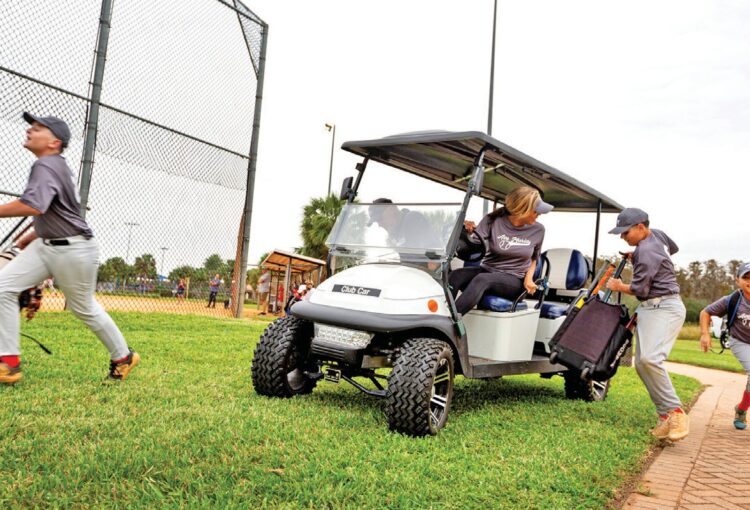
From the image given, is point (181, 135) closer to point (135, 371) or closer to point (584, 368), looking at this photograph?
point (135, 371)

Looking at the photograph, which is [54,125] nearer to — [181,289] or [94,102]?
[94,102]

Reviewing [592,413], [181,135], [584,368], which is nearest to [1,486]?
[584,368]

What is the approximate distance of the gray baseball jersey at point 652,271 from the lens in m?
5.15

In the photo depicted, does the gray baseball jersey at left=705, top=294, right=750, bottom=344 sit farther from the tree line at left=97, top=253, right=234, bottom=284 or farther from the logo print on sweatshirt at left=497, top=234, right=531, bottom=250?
the tree line at left=97, top=253, right=234, bottom=284

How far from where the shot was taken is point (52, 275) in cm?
488

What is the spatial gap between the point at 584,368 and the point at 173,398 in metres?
3.16

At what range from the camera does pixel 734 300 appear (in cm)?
632

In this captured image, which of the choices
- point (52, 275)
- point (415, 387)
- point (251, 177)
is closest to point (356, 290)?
point (415, 387)

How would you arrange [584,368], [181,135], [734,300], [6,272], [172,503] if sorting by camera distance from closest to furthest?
[172,503] < [6,272] < [584,368] < [734,300] < [181,135]

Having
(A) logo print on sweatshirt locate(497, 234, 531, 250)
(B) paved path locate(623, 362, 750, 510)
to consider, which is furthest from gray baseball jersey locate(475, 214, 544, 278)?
(B) paved path locate(623, 362, 750, 510)

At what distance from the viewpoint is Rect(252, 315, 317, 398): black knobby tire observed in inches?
197

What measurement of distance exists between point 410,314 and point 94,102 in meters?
7.08

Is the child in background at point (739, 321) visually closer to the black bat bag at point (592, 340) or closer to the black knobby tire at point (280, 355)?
the black bat bag at point (592, 340)

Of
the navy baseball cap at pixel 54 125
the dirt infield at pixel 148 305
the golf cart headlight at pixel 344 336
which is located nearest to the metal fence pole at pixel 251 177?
the dirt infield at pixel 148 305
